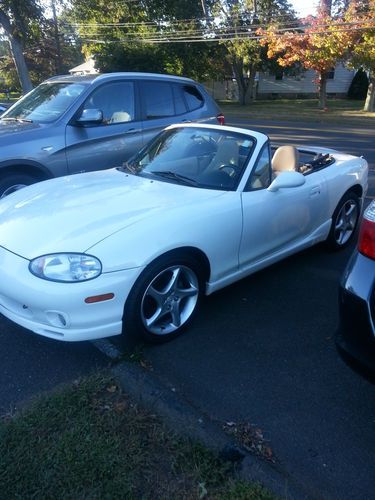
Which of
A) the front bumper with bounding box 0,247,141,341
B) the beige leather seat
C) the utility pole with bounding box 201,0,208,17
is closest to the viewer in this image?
the front bumper with bounding box 0,247,141,341

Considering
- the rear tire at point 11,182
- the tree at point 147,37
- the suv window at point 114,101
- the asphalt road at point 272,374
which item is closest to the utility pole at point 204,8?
the tree at point 147,37

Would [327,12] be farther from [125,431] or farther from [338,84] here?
[125,431]

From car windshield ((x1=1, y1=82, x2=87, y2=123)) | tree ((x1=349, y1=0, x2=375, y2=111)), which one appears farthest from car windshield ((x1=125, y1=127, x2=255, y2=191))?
tree ((x1=349, y1=0, x2=375, y2=111))

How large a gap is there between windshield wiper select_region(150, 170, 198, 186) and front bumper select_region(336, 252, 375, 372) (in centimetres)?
177

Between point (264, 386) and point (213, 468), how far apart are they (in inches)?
31.6

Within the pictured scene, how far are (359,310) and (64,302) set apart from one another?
5.62ft

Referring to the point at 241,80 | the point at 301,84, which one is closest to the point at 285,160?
the point at 241,80

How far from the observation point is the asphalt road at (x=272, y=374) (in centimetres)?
243

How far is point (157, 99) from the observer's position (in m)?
6.43

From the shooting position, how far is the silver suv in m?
5.29

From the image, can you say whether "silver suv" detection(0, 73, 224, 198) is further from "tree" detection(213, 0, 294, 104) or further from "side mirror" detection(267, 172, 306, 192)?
"tree" detection(213, 0, 294, 104)

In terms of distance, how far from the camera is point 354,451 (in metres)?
2.47

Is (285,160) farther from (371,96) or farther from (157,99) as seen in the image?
(371,96)

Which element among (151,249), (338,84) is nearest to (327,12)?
(338,84)
